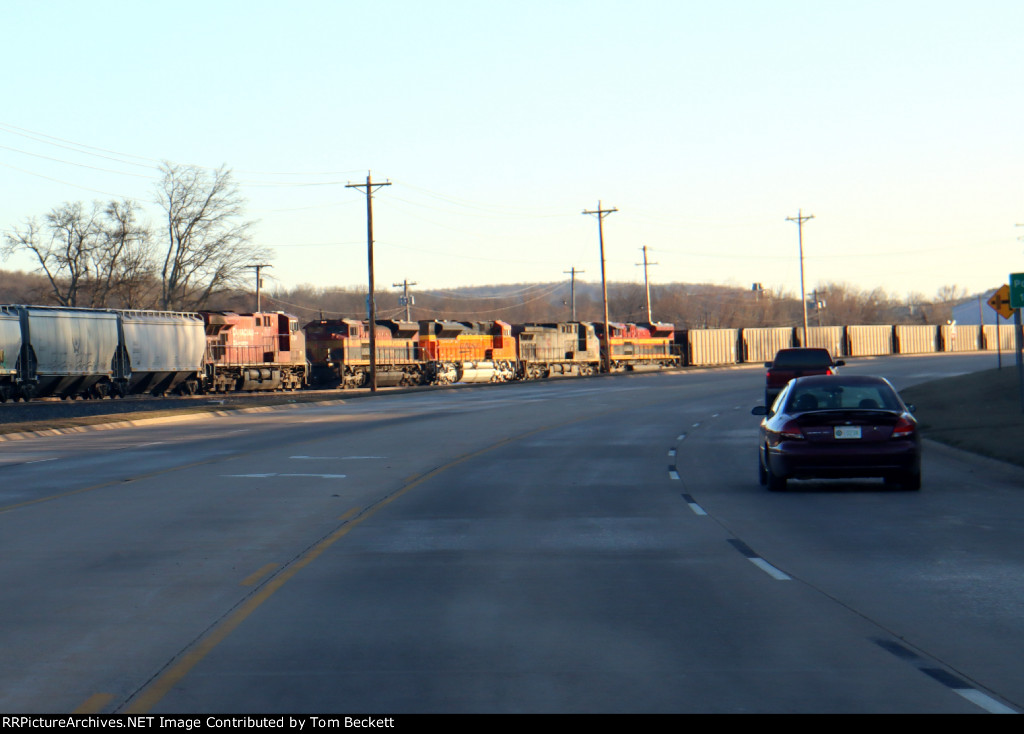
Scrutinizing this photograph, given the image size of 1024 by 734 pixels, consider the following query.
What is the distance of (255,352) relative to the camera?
6159 centimetres

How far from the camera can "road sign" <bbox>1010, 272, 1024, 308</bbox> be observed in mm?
26562

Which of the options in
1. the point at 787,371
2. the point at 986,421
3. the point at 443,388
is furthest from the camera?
the point at 443,388

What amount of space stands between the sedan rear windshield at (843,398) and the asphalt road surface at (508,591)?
1.18 m

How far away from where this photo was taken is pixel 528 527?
1321 centimetres

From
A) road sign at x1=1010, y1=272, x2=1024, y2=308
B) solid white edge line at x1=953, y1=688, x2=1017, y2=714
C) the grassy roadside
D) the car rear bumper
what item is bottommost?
the grassy roadside

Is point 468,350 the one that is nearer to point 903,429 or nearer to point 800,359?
point 800,359

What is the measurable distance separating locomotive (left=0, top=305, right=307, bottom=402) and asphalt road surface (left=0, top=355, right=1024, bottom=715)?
2836 cm

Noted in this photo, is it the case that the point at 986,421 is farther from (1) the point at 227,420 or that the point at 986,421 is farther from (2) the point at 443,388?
(2) the point at 443,388

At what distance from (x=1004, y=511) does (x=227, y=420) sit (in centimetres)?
2864

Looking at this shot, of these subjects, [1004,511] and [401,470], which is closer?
[1004,511]

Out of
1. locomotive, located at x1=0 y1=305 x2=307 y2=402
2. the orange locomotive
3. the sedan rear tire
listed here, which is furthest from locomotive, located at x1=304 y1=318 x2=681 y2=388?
the sedan rear tire

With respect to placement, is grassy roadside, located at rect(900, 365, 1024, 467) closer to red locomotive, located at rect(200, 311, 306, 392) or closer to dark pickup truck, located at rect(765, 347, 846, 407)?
dark pickup truck, located at rect(765, 347, 846, 407)

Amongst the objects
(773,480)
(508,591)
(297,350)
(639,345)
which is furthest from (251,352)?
(508,591)
